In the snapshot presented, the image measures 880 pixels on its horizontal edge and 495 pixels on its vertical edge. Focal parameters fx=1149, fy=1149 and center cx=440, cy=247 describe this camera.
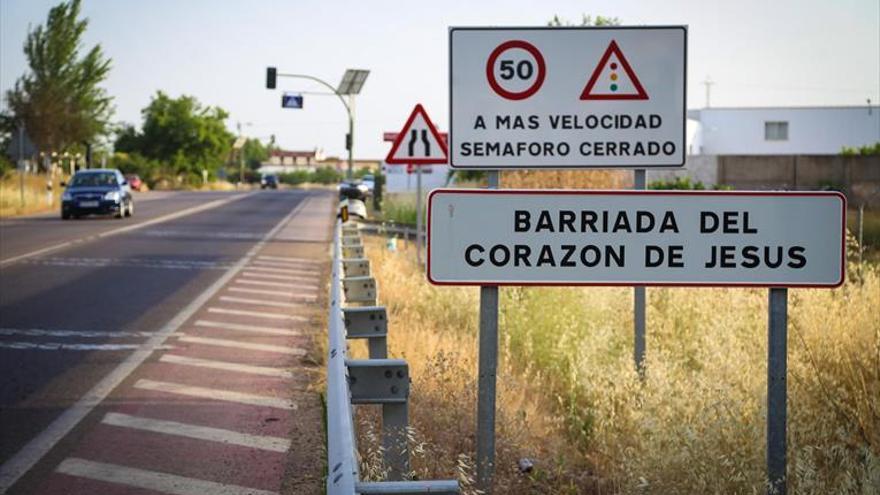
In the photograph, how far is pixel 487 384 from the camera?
532cm

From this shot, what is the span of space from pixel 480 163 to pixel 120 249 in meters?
16.5

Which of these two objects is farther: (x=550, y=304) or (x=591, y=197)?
(x=550, y=304)

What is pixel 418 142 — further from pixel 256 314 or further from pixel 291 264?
pixel 291 264

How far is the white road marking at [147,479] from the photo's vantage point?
573 cm

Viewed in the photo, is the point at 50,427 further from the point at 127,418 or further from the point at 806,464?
the point at 806,464

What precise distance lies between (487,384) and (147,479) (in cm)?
192

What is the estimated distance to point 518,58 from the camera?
5918mm

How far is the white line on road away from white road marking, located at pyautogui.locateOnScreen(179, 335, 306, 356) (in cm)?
44

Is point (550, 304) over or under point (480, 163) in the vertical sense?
under

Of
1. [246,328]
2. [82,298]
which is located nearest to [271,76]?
[82,298]

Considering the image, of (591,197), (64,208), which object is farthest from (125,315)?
(64,208)

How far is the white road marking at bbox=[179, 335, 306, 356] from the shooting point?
1009 centimetres

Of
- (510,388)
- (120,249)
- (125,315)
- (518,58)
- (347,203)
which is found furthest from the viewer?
(120,249)

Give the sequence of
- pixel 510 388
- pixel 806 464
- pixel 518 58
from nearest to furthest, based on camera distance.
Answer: pixel 806 464 → pixel 518 58 → pixel 510 388
